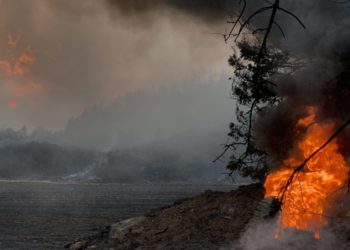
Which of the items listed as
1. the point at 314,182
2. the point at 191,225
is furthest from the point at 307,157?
the point at 191,225

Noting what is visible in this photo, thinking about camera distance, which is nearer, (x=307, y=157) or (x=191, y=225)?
(x=307, y=157)

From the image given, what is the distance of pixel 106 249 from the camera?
2330 centimetres

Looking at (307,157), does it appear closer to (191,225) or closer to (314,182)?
(314,182)

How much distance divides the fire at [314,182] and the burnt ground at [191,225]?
4442 mm

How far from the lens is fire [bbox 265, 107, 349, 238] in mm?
16188

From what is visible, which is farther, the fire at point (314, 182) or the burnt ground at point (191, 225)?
the burnt ground at point (191, 225)

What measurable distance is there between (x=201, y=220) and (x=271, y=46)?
9916mm

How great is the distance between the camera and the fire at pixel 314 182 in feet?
53.1

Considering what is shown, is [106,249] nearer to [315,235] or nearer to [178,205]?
[178,205]

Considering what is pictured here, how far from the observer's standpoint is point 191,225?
2278 cm

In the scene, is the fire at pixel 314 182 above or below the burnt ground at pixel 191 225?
above

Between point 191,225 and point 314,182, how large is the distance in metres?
8.42

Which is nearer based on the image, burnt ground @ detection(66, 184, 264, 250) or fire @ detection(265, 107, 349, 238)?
fire @ detection(265, 107, 349, 238)

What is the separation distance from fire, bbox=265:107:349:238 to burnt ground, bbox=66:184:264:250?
4442mm
